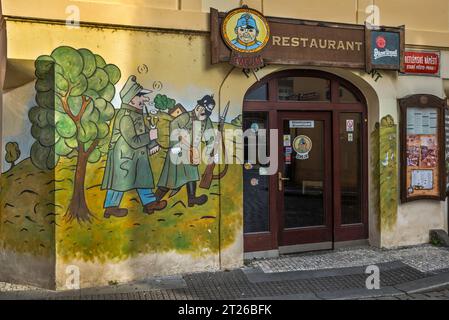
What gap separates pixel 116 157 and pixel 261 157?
85.3 inches

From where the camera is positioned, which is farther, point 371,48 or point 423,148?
point 423,148

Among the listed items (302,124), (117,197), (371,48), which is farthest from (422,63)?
(117,197)

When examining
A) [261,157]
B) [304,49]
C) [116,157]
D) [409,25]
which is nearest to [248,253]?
[261,157]

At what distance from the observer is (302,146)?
23.9 ft

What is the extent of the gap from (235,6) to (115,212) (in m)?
3.17

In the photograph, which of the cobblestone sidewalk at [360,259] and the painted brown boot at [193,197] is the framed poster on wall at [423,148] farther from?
the painted brown boot at [193,197]

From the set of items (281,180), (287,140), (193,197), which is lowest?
(193,197)

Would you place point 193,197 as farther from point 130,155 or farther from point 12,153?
point 12,153

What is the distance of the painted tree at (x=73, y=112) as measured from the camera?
5621mm

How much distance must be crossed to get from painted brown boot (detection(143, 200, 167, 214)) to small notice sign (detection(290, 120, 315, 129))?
2.35 metres

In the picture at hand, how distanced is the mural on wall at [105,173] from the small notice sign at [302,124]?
4.73 feet

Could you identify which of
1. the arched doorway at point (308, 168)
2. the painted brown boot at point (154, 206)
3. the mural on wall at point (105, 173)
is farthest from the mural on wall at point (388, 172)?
the painted brown boot at point (154, 206)

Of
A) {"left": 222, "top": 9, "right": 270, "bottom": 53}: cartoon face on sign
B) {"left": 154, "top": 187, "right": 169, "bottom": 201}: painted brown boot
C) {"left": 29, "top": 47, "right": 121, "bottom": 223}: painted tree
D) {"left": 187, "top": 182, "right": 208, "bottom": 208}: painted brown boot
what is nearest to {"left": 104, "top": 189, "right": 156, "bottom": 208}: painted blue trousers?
{"left": 154, "top": 187, "right": 169, "bottom": 201}: painted brown boot

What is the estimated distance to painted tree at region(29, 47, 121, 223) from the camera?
221 inches
